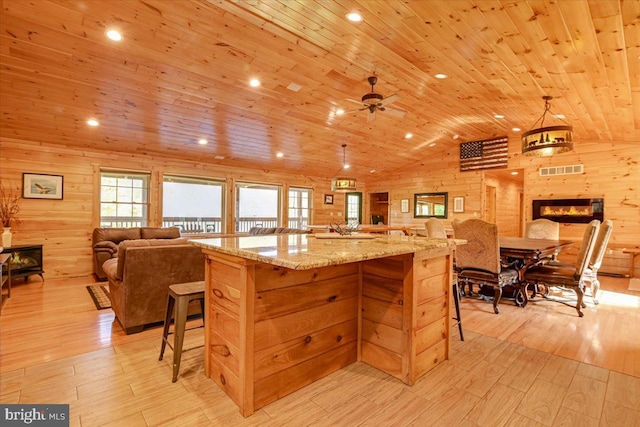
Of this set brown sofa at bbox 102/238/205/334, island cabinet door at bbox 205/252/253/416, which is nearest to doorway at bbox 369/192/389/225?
brown sofa at bbox 102/238/205/334

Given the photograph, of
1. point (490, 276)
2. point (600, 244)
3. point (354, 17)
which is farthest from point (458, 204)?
point (354, 17)

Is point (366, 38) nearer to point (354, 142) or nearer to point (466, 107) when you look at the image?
point (466, 107)

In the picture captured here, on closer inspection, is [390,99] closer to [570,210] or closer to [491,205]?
[570,210]

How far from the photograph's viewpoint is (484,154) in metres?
7.95

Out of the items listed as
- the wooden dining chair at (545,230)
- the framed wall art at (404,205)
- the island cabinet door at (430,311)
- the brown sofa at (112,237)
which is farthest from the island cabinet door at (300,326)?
the framed wall art at (404,205)

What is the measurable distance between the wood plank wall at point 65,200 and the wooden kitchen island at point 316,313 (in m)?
5.30

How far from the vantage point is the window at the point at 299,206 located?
371 inches

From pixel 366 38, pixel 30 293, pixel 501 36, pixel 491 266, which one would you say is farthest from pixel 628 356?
pixel 30 293

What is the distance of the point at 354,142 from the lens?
7238mm

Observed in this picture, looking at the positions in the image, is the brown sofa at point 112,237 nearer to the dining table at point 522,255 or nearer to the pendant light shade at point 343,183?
the pendant light shade at point 343,183

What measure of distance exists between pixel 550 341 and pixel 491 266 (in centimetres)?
99

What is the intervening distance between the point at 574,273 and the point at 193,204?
7535mm

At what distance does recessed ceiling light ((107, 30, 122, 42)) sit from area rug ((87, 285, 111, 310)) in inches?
123

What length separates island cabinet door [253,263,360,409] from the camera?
1879 millimetres
